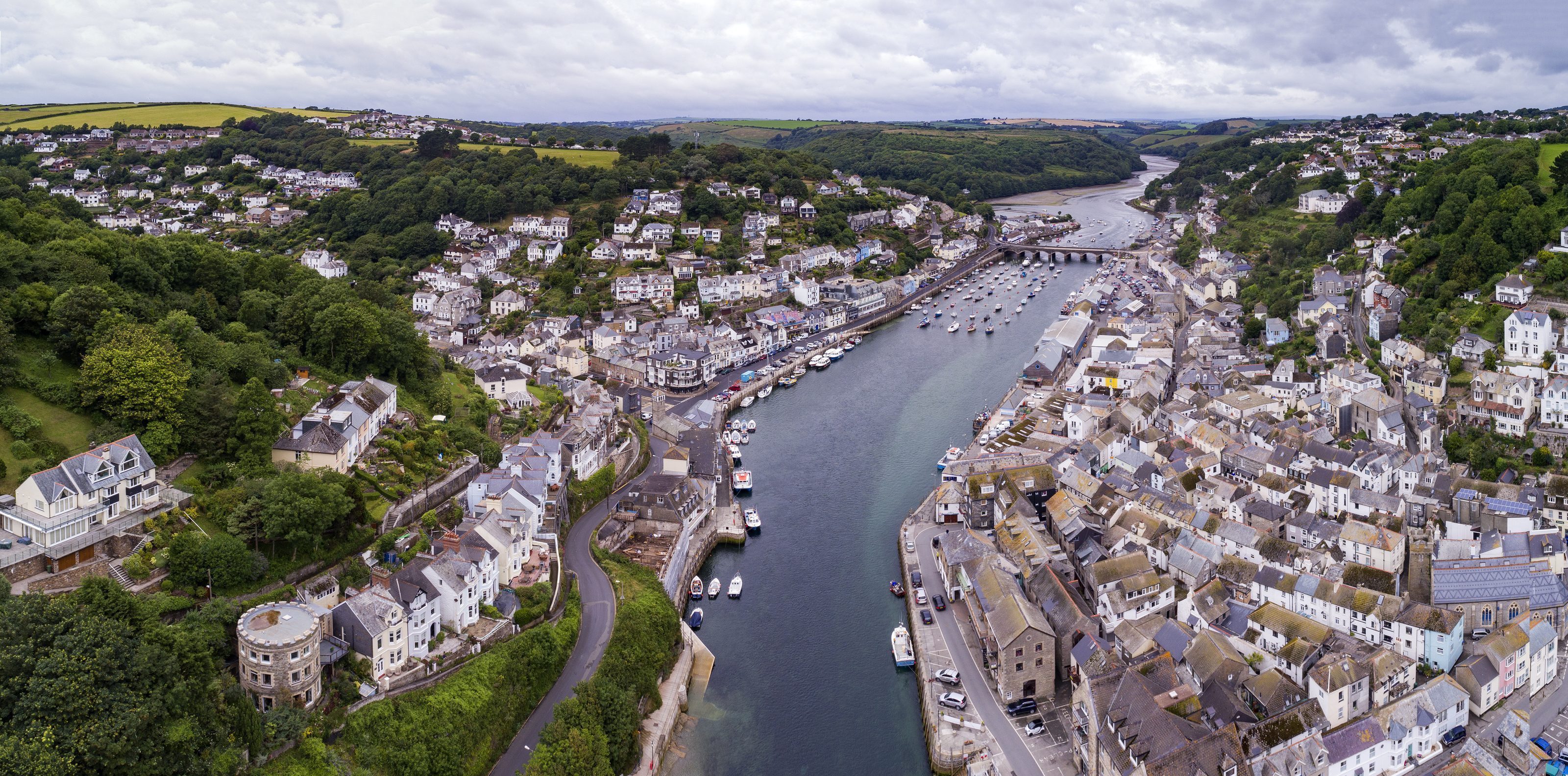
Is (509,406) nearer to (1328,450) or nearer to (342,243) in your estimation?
(1328,450)

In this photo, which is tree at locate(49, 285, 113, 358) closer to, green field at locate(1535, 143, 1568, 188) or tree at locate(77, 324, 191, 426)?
tree at locate(77, 324, 191, 426)

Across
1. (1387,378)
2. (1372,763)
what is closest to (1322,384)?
(1387,378)

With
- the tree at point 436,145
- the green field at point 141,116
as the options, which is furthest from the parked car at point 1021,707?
the green field at point 141,116

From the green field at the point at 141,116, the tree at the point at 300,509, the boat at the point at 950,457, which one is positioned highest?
the green field at the point at 141,116

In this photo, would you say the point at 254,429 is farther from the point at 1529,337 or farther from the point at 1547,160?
the point at 1547,160

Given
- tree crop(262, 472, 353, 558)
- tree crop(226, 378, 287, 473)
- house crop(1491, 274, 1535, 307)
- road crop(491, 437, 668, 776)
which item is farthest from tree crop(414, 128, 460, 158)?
house crop(1491, 274, 1535, 307)

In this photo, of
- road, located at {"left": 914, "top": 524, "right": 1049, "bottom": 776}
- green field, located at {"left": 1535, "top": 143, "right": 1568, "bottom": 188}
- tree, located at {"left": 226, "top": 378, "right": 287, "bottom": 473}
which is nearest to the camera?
road, located at {"left": 914, "top": 524, "right": 1049, "bottom": 776}

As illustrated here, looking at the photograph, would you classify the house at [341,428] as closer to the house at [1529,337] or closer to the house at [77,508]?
the house at [77,508]
